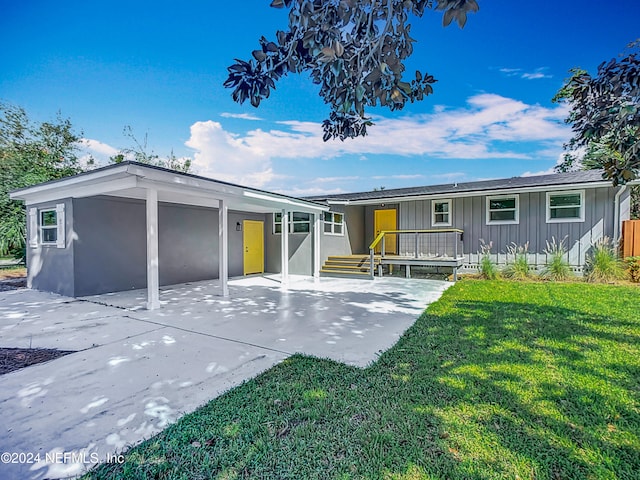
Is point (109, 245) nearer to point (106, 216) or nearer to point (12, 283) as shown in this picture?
point (106, 216)

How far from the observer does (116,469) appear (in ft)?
6.27

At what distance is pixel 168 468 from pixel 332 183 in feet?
102

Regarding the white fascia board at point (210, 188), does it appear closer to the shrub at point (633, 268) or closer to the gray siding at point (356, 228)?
the gray siding at point (356, 228)

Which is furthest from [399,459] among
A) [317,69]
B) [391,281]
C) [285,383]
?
[391,281]

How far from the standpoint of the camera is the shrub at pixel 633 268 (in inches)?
333

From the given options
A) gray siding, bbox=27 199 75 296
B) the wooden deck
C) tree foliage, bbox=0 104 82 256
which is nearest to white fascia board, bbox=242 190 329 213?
the wooden deck

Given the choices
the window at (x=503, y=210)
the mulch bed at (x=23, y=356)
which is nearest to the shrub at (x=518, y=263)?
the window at (x=503, y=210)

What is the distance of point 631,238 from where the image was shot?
29.0ft

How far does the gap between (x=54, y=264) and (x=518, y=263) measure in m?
13.4

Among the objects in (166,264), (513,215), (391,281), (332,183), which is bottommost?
(391,281)

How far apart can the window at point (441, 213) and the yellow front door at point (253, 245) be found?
22.2 feet

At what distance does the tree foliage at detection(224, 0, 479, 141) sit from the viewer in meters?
2.05

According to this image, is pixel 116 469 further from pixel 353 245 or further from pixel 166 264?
pixel 353 245

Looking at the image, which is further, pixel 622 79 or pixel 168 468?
pixel 622 79
